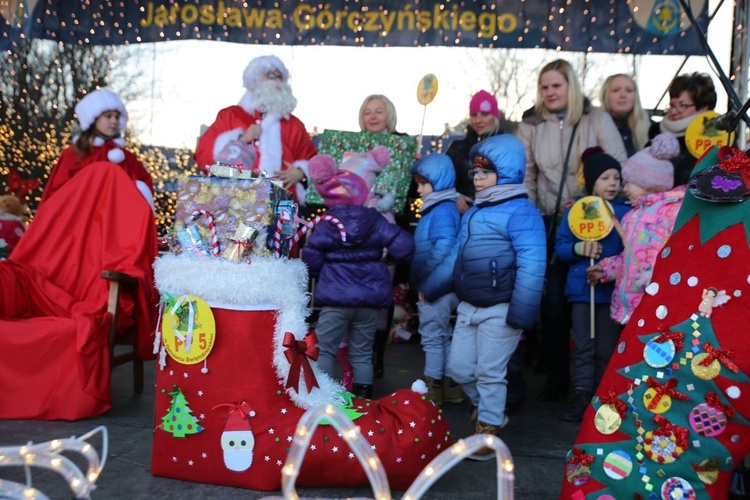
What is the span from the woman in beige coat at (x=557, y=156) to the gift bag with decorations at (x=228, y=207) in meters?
2.36

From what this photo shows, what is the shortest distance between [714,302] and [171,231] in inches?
88.4

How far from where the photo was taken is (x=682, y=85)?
4895 millimetres

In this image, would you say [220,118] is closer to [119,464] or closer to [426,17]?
[426,17]

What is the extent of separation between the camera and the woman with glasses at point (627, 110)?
5.27 metres

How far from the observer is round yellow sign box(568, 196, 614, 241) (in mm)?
4191

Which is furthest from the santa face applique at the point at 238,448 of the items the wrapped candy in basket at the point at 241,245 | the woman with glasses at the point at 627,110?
the woman with glasses at the point at 627,110

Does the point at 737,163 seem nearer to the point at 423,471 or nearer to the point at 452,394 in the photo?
the point at 423,471

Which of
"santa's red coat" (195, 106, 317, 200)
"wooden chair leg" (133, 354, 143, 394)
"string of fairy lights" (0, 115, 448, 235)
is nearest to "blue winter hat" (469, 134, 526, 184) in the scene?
"santa's red coat" (195, 106, 317, 200)

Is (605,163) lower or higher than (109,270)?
higher

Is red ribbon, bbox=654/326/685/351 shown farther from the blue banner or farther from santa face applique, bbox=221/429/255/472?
the blue banner

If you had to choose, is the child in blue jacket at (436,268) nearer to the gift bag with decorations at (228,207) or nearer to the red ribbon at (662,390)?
the gift bag with decorations at (228,207)

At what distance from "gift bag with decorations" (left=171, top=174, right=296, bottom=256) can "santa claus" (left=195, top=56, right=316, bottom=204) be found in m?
2.21

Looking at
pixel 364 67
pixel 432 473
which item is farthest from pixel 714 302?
pixel 364 67

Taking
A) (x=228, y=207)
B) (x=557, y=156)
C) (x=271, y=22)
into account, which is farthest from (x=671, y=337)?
(x=271, y=22)
